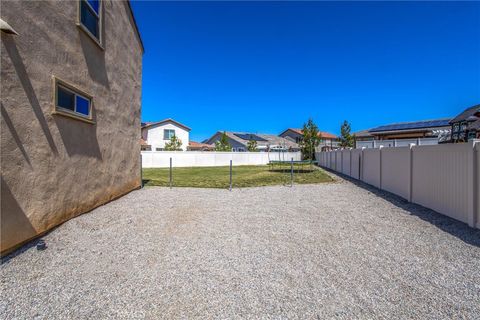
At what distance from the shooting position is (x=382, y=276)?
263 cm

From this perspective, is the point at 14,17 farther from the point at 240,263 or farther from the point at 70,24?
the point at 240,263

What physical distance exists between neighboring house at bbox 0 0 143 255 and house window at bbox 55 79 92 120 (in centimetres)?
2

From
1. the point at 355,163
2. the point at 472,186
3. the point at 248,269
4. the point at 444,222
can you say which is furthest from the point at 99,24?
the point at 355,163

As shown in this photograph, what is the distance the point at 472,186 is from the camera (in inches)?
157

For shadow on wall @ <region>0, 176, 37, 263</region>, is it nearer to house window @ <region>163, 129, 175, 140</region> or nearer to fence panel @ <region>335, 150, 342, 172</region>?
fence panel @ <region>335, 150, 342, 172</region>

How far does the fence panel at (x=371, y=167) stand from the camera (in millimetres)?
8996

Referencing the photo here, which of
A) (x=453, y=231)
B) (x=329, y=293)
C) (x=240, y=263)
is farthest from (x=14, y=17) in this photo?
(x=453, y=231)

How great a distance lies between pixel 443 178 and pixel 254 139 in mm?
38699

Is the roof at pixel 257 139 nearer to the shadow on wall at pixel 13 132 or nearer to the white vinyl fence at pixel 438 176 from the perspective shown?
the white vinyl fence at pixel 438 176

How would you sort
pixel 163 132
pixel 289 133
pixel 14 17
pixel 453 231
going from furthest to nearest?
pixel 289 133 < pixel 163 132 < pixel 453 231 < pixel 14 17

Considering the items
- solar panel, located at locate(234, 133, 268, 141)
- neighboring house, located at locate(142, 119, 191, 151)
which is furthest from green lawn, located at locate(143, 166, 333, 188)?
solar panel, located at locate(234, 133, 268, 141)

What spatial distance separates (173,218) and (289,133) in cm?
4756

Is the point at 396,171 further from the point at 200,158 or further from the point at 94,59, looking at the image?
the point at 200,158

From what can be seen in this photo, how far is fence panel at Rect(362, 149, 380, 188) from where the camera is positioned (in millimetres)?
8996
